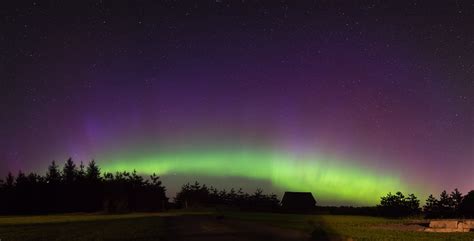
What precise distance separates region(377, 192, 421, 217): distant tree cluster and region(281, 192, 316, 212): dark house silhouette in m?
28.5

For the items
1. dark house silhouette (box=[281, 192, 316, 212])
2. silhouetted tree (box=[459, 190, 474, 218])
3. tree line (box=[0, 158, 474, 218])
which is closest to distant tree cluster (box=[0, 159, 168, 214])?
tree line (box=[0, 158, 474, 218])

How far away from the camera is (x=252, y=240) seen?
2595cm

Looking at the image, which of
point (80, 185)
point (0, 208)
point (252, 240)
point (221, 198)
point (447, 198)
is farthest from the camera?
point (221, 198)

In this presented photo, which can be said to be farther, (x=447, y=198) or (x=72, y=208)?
(x=72, y=208)

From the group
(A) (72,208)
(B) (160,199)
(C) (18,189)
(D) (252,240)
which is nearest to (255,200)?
(B) (160,199)

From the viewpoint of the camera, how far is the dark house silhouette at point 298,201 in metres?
125

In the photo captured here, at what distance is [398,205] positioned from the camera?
9519cm

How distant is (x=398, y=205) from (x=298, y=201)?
36.3 m

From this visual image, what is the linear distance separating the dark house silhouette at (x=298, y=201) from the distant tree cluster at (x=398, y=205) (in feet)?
93.5

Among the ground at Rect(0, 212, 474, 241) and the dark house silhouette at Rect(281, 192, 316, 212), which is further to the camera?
the dark house silhouette at Rect(281, 192, 316, 212)

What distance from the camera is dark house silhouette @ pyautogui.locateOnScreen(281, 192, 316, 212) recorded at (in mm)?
125069

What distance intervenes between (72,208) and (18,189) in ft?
45.2

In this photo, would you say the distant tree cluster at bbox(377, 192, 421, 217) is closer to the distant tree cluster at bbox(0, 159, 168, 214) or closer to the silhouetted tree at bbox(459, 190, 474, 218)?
the silhouetted tree at bbox(459, 190, 474, 218)

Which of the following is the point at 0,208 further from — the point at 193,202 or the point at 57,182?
the point at 193,202
